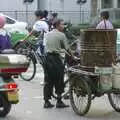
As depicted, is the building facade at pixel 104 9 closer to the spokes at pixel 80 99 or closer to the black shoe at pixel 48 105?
the black shoe at pixel 48 105

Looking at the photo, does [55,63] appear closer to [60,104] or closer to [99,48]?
[60,104]

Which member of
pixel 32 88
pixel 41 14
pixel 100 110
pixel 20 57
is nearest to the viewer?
pixel 20 57

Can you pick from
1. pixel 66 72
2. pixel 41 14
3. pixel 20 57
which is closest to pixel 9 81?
pixel 20 57

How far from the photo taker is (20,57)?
1012 cm

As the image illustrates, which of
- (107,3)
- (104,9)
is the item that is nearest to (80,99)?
(104,9)

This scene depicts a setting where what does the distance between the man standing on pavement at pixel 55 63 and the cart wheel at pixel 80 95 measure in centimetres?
59

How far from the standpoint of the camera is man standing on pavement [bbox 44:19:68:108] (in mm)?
11133

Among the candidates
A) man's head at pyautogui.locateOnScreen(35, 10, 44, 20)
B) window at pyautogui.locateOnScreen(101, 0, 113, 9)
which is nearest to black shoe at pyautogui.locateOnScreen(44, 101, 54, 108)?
man's head at pyautogui.locateOnScreen(35, 10, 44, 20)

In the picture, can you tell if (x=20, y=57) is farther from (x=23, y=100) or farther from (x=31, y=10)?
(x=31, y=10)

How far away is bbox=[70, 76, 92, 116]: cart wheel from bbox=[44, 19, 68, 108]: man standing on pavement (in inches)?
23.2

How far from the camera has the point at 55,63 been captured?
1126 centimetres

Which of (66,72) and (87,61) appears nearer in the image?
(87,61)

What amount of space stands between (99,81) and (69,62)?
164 cm

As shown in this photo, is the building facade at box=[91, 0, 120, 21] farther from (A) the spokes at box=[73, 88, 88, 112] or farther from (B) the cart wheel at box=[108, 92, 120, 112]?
(A) the spokes at box=[73, 88, 88, 112]
